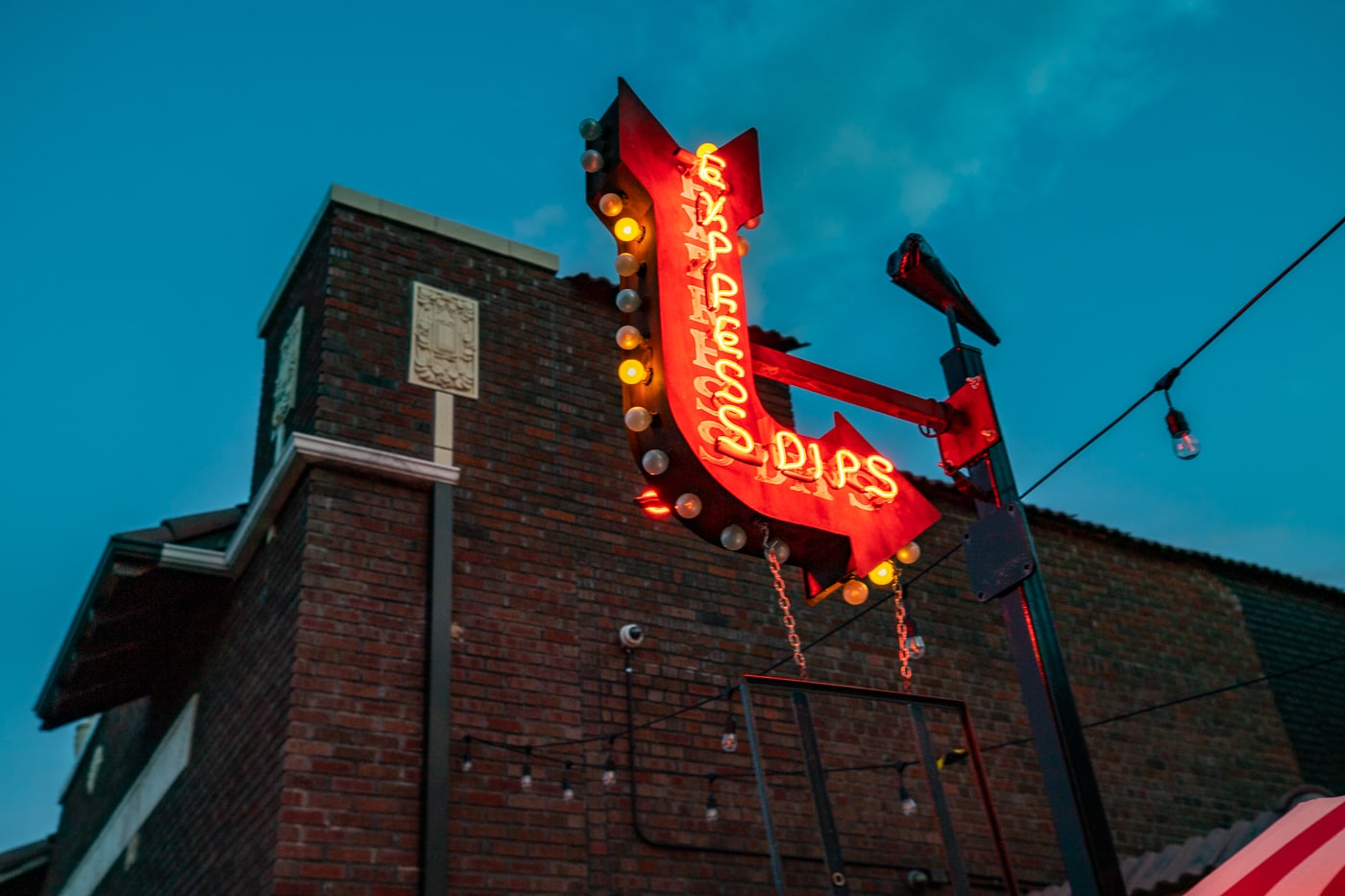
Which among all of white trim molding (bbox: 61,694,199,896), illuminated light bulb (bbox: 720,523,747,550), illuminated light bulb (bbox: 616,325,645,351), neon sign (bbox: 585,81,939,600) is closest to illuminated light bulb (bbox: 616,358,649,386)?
neon sign (bbox: 585,81,939,600)

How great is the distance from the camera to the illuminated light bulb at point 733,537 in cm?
508

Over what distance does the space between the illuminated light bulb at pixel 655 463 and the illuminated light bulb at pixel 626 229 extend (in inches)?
55.3

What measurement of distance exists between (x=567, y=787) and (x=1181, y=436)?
14.6ft

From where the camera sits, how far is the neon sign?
512 centimetres

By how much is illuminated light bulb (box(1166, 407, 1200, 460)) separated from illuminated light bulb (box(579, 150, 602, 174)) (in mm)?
2969

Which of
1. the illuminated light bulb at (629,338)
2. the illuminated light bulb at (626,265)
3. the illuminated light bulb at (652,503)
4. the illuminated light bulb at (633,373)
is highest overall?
the illuminated light bulb at (626,265)

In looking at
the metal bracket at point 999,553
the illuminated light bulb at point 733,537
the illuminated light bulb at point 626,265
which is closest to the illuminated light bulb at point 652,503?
the illuminated light bulb at point 733,537

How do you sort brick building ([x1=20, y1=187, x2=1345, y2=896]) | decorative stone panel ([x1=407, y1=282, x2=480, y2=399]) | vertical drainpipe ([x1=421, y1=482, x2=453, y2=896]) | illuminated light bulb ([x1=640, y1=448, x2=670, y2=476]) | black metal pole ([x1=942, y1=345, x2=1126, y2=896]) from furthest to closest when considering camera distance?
decorative stone panel ([x1=407, y1=282, x2=480, y2=399]) → brick building ([x1=20, y1=187, x2=1345, y2=896]) → vertical drainpipe ([x1=421, y1=482, x2=453, y2=896]) → illuminated light bulb ([x1=640, y1=448, x2=670, y2=476]) → black metal pole ([x1=942, y1=345, x2=1126, y2=896])

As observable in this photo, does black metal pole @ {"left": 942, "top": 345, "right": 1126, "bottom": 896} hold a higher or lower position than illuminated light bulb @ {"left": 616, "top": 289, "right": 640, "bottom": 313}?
lower

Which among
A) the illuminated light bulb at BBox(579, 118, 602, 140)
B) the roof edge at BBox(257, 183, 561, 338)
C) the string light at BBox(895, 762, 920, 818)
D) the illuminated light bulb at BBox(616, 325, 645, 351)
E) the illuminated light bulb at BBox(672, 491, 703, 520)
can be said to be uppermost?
the roof edge at BBox(257, 183, 561, 338)

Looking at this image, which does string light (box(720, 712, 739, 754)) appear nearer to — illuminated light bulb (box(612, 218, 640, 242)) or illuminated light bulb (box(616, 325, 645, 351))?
illuminated light bulb (box(616, 325, 645, 351))

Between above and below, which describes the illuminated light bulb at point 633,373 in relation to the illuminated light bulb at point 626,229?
below

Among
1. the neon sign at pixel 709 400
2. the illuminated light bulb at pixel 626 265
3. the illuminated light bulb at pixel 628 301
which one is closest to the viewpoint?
the neon sign at pixel 709 400

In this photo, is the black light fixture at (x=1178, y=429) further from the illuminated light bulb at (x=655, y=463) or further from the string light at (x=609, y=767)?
the string light at (x=609, y=767)
